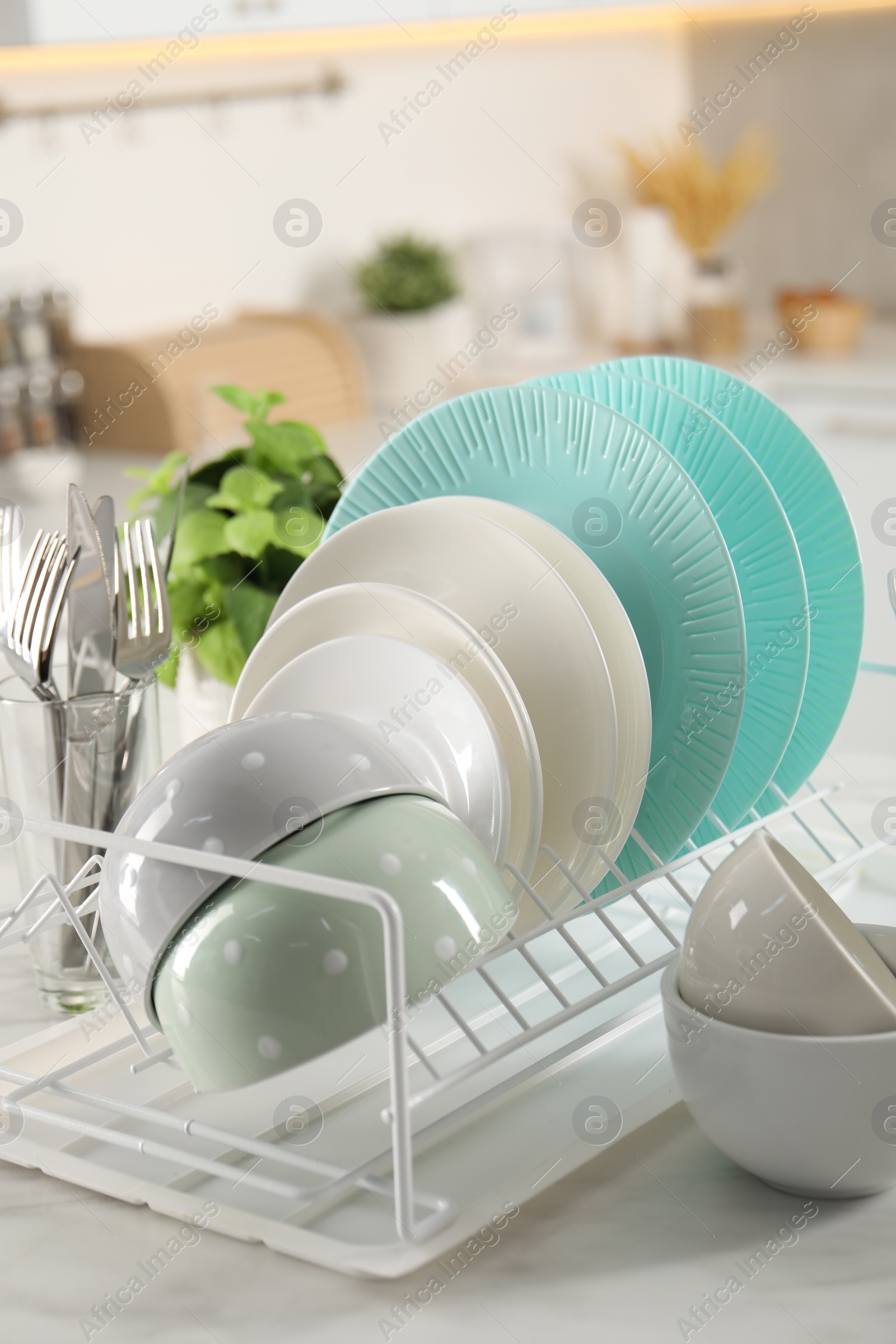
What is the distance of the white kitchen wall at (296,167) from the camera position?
2062 mm

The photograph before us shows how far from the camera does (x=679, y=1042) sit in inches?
18.9

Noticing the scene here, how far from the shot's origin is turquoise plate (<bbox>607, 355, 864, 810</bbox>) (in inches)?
32.2

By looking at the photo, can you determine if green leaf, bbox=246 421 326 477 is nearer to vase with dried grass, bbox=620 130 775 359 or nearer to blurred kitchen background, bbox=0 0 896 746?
blurred kitchen background, bbox=0 0 896 746

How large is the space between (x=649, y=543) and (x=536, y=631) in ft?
0.31

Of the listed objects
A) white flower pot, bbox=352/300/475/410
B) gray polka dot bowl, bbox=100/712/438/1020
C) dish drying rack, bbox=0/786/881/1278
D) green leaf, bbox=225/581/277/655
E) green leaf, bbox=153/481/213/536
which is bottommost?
dish drying rack, bbox=0/786/881/1278

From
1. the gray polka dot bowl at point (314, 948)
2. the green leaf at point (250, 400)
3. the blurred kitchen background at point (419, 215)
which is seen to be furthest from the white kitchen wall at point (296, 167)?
the gray polka dot bowl at point (314, 948)

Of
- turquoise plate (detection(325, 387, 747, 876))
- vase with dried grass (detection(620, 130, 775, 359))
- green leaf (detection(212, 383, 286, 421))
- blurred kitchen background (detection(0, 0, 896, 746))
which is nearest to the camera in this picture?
turquoise plate (detection(325, 387, 747, 876))

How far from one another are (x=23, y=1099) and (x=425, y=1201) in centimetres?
19

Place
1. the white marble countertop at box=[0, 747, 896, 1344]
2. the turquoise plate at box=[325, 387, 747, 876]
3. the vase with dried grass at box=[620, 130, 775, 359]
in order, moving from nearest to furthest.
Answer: the white marble countertop at box=[0, 747, 896, 1344] < the turquoise plate at box=[325, 387, 747, 876] < the vase with dried grass at box=[620, 130, 775, 359]

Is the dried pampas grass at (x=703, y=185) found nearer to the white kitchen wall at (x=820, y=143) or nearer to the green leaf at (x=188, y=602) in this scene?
the white kitchen wall at (x=820, y=143)

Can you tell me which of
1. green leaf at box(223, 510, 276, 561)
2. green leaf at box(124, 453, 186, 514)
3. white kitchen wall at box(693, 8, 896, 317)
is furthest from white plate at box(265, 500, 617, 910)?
white kitchen wall at box(693, 8, 896, 317)

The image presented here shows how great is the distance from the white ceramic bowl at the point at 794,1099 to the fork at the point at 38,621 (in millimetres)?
307

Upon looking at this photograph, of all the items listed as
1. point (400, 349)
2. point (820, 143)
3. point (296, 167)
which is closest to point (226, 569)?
point (400, 349)

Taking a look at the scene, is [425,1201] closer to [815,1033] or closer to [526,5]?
[815,1033]
